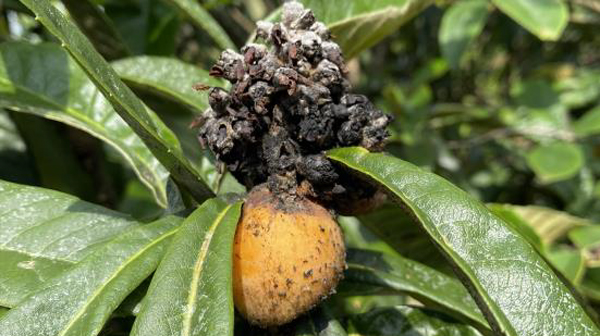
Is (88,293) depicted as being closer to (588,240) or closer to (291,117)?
(291,117)

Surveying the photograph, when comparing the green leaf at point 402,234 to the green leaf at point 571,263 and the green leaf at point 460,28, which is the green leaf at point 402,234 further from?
the green leaf at point 460,28

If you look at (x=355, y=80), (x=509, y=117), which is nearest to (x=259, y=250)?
(x=355, y=80)

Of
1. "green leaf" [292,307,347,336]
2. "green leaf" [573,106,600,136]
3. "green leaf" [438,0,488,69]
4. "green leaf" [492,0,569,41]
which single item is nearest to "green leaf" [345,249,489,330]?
"green leaf" [292,307,347,336]

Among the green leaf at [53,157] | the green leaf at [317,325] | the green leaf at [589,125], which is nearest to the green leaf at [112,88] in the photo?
the green leaf at [317,325]

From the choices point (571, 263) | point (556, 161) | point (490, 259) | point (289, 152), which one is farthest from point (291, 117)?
point (556, 161)

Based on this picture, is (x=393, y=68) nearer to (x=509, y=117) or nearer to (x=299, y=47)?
(x=509, y=117)
